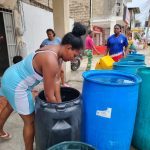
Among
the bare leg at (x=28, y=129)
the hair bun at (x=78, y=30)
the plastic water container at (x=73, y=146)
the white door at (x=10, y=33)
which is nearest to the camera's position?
the plastic water container at (x=73, y=146)

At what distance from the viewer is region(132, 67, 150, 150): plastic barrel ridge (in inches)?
94.5

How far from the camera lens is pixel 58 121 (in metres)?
1.90

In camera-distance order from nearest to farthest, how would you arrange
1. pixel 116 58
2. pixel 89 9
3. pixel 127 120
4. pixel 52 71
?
1. pixel 52 71
2. pixel 127 120
3. pixel 116 58
4. pixel 89 9

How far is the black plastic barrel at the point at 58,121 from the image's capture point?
1874 millimetres

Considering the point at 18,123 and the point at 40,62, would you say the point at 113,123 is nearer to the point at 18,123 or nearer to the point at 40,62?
the point at 40,62

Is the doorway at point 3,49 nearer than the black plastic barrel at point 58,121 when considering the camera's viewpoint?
No

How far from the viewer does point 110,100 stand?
203cm

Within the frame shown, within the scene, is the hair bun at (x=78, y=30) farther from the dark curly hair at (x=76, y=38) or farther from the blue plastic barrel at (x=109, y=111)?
the blue plastic barrel at (x=109, y=111)

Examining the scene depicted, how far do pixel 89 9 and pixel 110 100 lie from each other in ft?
59.7

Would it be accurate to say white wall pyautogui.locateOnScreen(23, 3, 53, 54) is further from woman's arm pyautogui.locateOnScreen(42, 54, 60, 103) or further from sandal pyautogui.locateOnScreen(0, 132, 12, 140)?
woman's arm pyautogui.locateOnScreen(42, 54, 60, 103)

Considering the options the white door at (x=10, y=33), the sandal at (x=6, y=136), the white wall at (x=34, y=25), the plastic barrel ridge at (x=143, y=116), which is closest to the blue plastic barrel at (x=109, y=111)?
the plastic barrel ridge at (x=143, y=116)

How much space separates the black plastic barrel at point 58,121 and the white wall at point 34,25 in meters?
5.65

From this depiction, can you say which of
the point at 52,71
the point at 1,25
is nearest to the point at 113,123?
the point at 52,71

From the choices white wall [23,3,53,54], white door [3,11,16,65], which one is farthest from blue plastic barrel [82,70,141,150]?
white wall [23,3,53,54]
